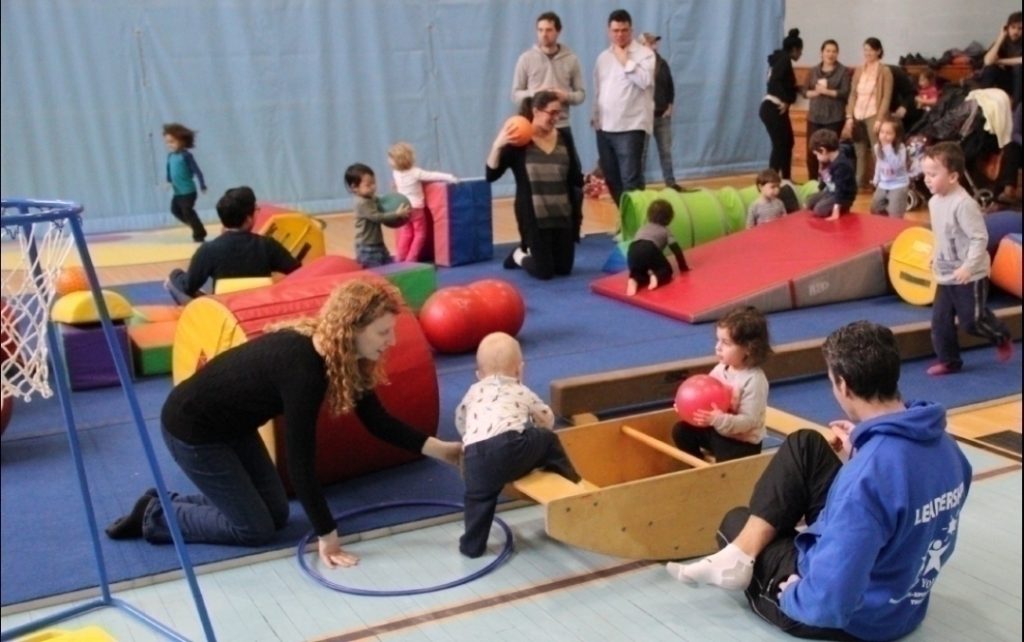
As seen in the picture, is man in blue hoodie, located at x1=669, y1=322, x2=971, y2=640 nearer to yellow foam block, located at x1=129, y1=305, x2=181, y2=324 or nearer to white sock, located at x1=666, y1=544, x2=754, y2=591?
white sock, located at x1=666, y1=544, x2=754, y2=591

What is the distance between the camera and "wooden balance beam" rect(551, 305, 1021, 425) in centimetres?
490

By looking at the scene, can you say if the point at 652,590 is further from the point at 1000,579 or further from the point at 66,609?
the point at 66,609

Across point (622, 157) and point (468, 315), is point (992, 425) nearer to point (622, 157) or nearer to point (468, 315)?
point (468, 315)

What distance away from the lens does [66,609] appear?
3383 mm

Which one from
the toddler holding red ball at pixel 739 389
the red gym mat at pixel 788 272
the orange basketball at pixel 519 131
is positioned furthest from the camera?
the orange basketball at pixel 519 131

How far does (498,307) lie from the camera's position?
5.94 m

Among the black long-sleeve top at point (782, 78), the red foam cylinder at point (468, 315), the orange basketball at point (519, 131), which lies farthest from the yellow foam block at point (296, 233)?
the black long-sleeve top at point (782, 78)

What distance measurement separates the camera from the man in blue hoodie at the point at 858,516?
272 cm

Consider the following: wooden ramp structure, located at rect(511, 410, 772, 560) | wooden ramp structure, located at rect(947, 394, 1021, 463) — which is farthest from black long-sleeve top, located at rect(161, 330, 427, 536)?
wooden ramp structure, located at rect(947, 394, 1021, 463)

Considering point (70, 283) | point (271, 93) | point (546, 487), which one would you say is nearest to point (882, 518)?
point (546, 487)

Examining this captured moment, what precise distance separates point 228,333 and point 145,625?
46.5 inches

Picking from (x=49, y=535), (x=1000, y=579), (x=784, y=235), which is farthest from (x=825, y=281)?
(x=49, y=535)

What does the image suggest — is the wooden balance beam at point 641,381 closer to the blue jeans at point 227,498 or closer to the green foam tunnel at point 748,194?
the blue jeans at point 227,498

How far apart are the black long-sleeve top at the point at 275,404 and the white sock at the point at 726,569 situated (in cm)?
105
